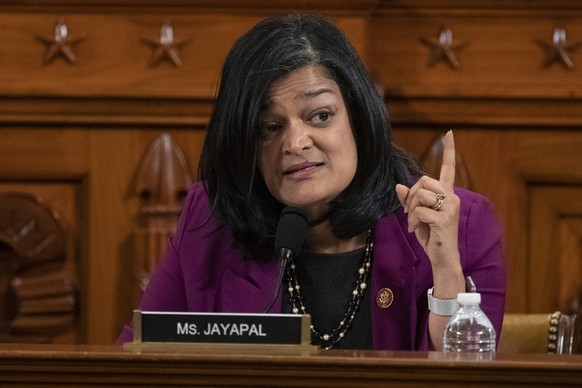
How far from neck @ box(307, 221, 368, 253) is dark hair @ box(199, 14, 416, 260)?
0.13ft

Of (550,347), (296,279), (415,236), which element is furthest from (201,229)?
(550,347)

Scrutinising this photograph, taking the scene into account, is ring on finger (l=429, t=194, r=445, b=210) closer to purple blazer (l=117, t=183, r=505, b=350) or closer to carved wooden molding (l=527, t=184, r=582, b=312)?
purple blazer (l=117, t=183, r=505, b=350)

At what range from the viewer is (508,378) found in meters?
1.26

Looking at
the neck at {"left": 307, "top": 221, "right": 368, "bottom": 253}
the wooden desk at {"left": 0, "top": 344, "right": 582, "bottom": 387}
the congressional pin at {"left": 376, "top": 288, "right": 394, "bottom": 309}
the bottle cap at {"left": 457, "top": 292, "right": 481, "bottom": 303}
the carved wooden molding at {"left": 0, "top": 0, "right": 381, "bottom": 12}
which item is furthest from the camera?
the carved wooden molding at {"left": 0, "top": 0, "right": 381, "bottom": 12}

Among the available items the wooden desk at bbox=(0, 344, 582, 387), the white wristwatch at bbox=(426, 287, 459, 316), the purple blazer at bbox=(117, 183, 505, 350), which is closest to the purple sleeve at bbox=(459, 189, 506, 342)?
the purple blazer at bbox=(117, 183, 505, 350)

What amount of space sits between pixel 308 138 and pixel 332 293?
28 centimetres

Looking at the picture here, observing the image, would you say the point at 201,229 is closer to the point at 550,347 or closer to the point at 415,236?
the point at 415,236

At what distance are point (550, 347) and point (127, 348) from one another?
3.04 feet

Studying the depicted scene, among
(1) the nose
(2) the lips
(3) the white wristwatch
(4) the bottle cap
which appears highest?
(1) the nose

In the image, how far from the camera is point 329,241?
207cm

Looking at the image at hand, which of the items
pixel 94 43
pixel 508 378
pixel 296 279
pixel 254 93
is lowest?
pixel 508 378

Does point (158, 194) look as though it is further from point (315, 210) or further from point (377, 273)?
point (377, 273)

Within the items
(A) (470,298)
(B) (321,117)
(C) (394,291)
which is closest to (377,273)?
(C) (394,291)

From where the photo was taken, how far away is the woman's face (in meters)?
1.94
